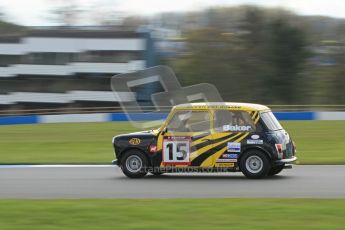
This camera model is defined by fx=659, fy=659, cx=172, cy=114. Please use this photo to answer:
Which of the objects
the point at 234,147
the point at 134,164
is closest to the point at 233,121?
the point at 234,147

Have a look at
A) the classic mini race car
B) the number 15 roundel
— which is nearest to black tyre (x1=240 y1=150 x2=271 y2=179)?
the classic mini race car

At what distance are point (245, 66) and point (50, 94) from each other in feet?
61.2

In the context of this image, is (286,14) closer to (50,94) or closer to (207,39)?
(207,39)

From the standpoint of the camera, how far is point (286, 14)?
65438 millimetres

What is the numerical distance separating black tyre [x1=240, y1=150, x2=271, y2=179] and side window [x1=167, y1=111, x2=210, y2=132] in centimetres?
93

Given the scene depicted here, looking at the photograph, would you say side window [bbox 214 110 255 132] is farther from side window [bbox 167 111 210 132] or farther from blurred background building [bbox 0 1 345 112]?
blurred background building [bbox 0 1 345 112]

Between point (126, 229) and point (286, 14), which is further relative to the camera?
point (286, 14)

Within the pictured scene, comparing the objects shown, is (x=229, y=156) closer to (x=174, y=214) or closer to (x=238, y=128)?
(x=238, y=128)

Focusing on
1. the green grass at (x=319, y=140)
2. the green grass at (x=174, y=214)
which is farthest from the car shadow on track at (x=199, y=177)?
the green grass at (x=319, y=140)

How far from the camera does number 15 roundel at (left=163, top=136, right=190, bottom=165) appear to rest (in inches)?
500

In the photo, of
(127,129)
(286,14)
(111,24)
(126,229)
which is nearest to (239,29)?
(286,14)

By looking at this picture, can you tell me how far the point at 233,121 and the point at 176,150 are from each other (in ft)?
4.06

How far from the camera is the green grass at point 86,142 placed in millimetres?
18531

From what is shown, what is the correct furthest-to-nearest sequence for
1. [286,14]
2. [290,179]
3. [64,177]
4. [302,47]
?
[286,14] < [302,47] < [64,177] < [290,179]
